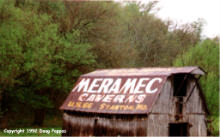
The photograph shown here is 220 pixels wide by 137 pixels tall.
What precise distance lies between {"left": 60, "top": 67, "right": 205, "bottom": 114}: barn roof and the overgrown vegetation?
6.39 meters

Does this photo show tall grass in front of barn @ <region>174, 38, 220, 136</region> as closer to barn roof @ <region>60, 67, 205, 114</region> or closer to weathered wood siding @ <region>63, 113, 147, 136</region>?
barn roof @ <region>60, 67, 205, 114</region>

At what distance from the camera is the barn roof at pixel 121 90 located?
22500 millimetres

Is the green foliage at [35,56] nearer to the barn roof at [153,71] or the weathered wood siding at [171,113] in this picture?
the barn roof at [153,71]

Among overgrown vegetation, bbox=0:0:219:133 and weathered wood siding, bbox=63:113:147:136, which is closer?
weathered wood siding, bbox=63:113:147:136

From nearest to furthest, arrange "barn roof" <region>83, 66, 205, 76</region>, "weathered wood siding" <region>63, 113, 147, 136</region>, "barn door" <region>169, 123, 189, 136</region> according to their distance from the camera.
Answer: "weathered wood siding" <region>63, 113, 147, 136</region>
"barn roof" <region>83, 66, 205, 76</region>
"barn door" <region>169, 123, 189, 136</region>

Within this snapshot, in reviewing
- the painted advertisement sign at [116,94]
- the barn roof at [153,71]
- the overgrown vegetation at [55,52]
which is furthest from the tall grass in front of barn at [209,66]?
the painted advertisement sign at [116,94]

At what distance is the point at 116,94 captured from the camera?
78.6 ft

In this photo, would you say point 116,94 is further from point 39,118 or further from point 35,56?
point 39,118

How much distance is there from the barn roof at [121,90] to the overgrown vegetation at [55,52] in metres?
6.39

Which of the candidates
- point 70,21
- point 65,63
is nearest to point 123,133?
point 65,63

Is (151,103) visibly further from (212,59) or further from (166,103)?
(212,59)

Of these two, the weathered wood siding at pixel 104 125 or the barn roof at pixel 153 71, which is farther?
the barn roof at pixel 153 71

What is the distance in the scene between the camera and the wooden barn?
22.3 m

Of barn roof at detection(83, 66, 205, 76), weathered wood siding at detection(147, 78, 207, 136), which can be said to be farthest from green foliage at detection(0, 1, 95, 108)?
weathered wood siding at detection(147, 78, 207, 136)
